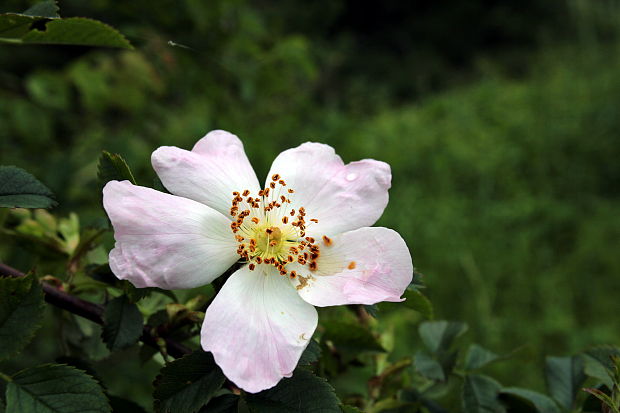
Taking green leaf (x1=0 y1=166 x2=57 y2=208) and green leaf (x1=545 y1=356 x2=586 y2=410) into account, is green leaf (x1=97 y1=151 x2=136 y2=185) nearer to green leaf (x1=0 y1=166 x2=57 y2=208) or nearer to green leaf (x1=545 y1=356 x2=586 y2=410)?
green leaf (x1=0 y1=166 x2=57 y2=208)

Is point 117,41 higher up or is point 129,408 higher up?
point 117,41

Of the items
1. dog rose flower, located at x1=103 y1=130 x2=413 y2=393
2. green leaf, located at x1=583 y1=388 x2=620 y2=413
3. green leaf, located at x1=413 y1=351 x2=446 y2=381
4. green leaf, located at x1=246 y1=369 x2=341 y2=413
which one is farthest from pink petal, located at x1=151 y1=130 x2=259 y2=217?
green leaf, located at x1=583 y1=388 x2=620 y2=413

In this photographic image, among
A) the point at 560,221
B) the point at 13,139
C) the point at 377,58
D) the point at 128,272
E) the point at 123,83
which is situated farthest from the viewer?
the point at 377,58

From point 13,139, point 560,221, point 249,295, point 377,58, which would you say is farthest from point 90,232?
point 377,58

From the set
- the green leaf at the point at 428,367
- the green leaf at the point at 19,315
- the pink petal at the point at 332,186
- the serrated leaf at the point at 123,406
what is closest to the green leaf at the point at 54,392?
the green leaf at the point at 19,315

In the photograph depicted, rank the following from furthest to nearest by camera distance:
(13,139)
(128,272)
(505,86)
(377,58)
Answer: (377,58) → (505,86) → (13,139) → (128,272)

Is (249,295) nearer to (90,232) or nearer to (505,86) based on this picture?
(90,232)
